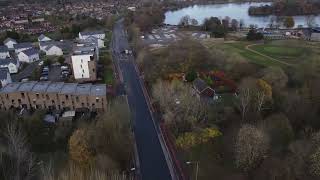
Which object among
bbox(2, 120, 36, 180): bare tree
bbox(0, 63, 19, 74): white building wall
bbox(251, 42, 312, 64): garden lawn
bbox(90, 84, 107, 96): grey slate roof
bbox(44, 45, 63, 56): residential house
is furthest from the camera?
bbox(44, 45, 63, 56): residential house

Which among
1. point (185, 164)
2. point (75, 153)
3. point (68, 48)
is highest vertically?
point (68, 48)

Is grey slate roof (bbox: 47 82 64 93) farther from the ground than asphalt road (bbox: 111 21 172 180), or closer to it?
farther from the ground

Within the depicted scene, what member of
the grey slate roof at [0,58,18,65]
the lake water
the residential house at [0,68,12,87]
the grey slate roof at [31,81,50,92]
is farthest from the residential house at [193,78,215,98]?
the lake water

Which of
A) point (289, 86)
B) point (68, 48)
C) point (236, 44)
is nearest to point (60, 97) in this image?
point (289, 86)

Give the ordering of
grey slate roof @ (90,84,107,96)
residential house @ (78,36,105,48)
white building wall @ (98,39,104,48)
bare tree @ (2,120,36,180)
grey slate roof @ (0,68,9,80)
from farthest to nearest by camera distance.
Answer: white building wall @ (98,39,104,48) < residential house @ (78,36,105,48) < grey slate roof @ (0,68,9,80) < grey slate roof @ (90,84,107,96) < bare tree @ (2,120,36,180)

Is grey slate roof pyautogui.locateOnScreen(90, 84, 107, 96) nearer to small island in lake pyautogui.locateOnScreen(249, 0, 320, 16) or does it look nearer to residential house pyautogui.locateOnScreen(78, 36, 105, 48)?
residential house pyautogui.locateOnScreen(78, 36, 105, 48)

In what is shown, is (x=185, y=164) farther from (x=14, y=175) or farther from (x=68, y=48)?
(x=68, y=48)

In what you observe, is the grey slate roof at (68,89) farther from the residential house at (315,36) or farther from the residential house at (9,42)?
the residential house at (315,36)
